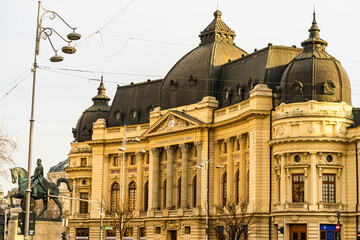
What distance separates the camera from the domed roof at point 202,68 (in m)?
95.0

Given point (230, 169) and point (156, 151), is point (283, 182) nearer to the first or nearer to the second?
point (230, 169)

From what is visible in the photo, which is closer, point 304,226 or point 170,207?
point 304,226

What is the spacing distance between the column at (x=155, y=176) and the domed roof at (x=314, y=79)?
81.2ft

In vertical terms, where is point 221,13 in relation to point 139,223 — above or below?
above

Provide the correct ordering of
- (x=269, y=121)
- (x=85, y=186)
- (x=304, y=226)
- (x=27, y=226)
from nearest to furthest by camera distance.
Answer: (x=27, y=226) → (x=304, y=226) → (x=269, y=121) → (x=85, y=186)

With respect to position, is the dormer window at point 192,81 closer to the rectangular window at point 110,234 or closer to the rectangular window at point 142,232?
the rectangular window at point 142,232

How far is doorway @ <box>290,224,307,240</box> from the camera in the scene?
74.9 m

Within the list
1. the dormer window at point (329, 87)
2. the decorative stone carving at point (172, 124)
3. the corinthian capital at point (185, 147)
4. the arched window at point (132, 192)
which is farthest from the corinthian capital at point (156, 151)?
the dormer window at point (329, 87)

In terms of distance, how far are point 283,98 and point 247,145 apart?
8.34 metres

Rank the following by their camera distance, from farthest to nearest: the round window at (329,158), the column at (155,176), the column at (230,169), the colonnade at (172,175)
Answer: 1. the column at (155,176)
2. the colonnade at (172,175)
3. the column at (230,169)
4. the round window at (329,158)

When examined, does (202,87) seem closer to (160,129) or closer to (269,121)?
(160,129)

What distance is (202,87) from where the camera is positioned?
94.8 metres

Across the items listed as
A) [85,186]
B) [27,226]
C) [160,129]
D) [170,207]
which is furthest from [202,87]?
[27,226]

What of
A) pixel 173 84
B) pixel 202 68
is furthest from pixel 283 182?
pixel 173 84
